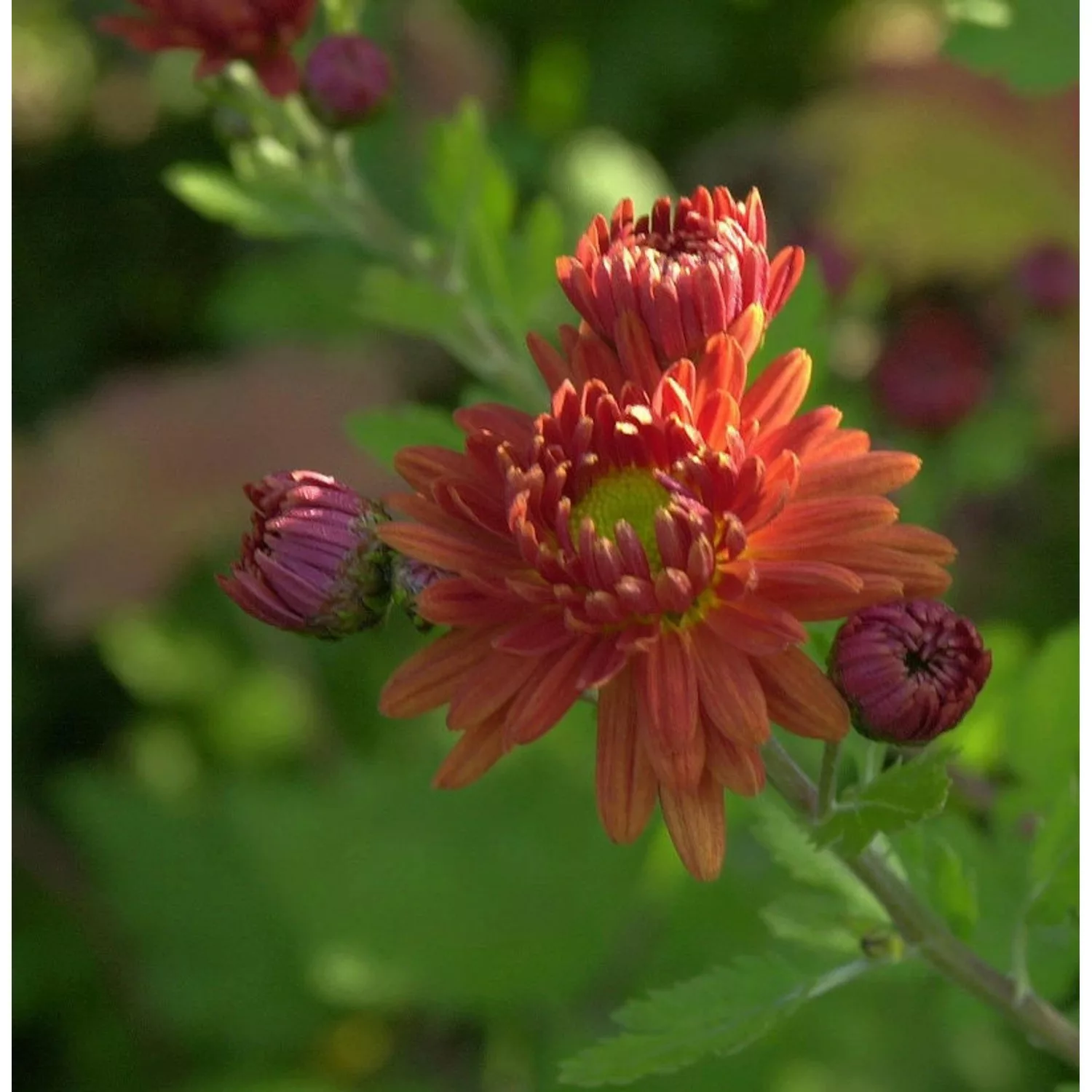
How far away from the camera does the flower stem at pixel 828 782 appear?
1.18 metres

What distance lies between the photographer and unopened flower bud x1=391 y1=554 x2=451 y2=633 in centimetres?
119

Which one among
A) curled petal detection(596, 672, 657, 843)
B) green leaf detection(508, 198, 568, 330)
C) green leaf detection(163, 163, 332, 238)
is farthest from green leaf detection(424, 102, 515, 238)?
curled petal detection(596, 672, 657, 843)

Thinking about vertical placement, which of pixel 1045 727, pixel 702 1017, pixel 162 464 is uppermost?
pixel 1045 727

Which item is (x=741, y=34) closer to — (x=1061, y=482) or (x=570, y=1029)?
(x=1061, y=482)

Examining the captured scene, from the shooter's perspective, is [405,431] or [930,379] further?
[930,379]

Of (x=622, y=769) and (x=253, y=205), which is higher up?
(x=253, y=205)

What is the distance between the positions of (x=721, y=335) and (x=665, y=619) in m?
0.22

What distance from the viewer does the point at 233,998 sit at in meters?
2.89

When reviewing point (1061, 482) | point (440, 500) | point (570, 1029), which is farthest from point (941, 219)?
point (440, 500)

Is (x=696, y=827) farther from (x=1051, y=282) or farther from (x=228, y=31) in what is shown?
(x=1051, y=282)

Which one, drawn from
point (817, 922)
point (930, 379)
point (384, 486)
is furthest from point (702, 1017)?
point (384, 486)

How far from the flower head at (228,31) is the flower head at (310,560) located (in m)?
0.62

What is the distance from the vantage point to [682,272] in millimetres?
1105

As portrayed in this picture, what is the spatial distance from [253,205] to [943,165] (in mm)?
1929
